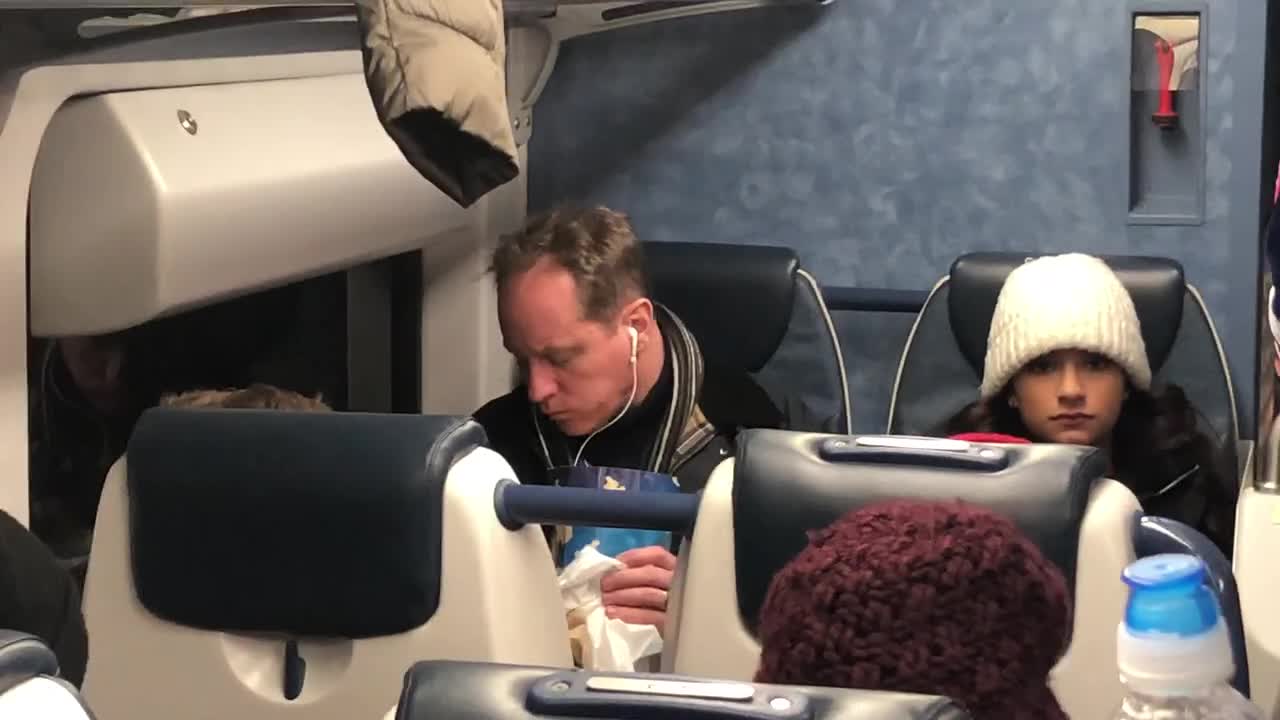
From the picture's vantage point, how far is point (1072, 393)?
2791mm

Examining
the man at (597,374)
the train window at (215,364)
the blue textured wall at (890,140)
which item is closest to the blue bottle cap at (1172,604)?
the train window at (215,364)

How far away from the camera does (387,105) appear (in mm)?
1490

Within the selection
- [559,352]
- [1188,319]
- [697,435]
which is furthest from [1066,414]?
[559,352]

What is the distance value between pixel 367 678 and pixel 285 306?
1458 millimetres

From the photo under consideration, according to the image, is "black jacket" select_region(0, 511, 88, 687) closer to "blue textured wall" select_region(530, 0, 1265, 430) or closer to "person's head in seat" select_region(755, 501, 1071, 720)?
"person's head in seat" select_region(755, 501, 1071, 720)

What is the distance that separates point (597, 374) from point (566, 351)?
0.05m

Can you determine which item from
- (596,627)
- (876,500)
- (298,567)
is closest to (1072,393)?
(596,627)

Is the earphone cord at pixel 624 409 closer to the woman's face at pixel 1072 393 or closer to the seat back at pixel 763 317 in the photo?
the seat back at pixel 763 317

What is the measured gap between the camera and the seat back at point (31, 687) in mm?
804

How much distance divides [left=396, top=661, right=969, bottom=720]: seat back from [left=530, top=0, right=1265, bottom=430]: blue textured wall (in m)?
2.45

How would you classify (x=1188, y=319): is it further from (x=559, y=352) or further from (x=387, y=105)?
(x=387, y=105)

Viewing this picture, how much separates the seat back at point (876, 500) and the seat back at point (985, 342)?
1523 millimetres

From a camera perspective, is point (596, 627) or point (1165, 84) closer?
point (596, 627)

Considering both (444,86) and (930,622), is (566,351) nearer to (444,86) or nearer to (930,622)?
(444,86)
